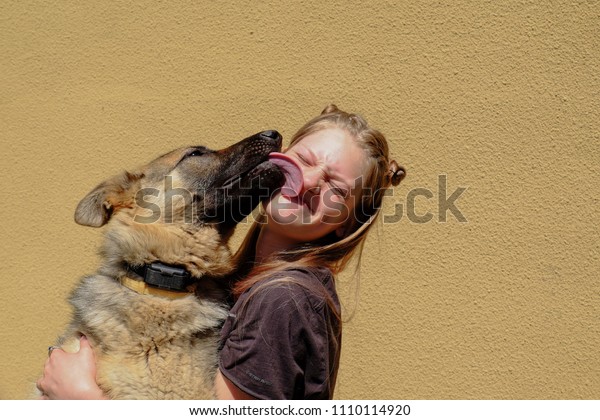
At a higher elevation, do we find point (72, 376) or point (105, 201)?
point (105, 201)

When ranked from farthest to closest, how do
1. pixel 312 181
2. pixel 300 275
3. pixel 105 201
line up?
pixel 105 201
pixel 312 181
pixel 300 275

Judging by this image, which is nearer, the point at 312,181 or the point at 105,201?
the point at 312,181

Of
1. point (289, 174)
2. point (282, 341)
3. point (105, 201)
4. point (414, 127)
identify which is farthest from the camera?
point (414, 127)

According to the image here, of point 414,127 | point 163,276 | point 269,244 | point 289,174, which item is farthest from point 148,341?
point 414,127

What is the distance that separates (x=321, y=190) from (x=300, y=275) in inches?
14.5

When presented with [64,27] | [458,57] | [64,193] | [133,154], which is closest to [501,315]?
[458,57]

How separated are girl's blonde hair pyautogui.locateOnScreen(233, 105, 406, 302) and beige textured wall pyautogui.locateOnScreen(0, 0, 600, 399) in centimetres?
90

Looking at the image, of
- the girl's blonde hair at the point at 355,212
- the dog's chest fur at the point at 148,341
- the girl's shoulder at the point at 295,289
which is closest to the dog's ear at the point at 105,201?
the dog's chest fur at the point at 148,341

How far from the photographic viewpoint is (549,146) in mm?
3012

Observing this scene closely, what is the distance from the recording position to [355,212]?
7.72ft

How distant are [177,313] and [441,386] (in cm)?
178

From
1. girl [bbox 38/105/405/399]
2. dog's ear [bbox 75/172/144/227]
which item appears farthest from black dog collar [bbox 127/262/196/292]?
dog's ear [bbox 75/172/144/227]

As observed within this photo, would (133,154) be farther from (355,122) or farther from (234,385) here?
(234,385)

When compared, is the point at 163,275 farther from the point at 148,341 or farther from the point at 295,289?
the point at 295,289
